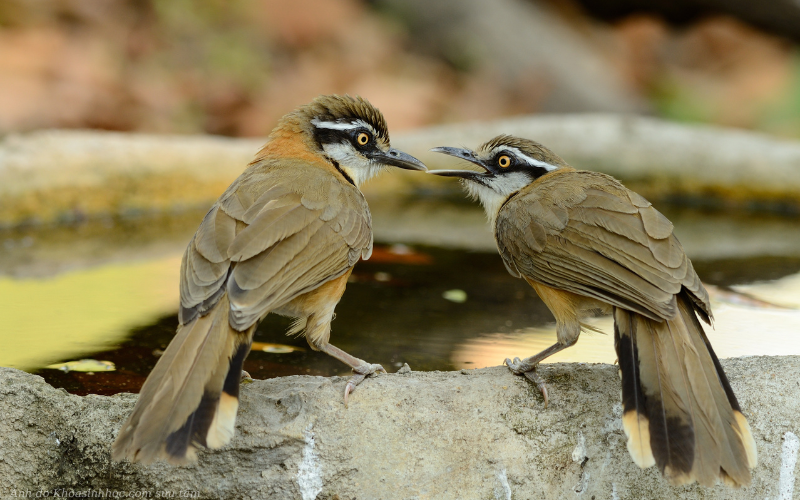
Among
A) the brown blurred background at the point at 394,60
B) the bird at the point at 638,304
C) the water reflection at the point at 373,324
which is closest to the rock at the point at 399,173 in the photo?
the water reflection at the point at 373,324

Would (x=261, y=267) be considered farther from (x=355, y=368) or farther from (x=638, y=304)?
(x=638, y=304)

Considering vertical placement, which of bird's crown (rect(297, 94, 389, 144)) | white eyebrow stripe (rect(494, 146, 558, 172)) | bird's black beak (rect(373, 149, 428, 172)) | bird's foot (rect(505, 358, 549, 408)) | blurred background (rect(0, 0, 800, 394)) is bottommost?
blurred background (rect(0, 0, 800, 394))

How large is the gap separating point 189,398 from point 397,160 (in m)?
2.46

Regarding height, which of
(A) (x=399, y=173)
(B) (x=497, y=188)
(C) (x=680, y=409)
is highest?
(B) (x=497, y=188)

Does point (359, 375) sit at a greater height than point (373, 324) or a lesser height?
greater

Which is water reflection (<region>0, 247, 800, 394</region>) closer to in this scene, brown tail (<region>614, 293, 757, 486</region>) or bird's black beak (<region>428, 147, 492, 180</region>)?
bird's black beak (<region>428, 147, 492, 180</region>)

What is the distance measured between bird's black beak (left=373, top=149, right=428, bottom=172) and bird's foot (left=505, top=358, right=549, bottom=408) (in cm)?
170

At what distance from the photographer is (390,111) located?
39.5ft

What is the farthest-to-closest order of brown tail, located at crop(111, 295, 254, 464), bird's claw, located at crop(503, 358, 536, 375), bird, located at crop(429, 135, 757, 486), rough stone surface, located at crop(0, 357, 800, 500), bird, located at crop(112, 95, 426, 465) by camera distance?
bird's claw, located at crop(503, 358, 536, 375) → rough stone surface, located at crop(0, 357, 800, 500) → bird, located at crop(429, 135, 757, 486) → bird, located at crop(112, 95, 426, 465) → brown tail, located at crop(111, 295, 254, 464)

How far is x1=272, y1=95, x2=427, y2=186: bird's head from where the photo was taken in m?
5.03

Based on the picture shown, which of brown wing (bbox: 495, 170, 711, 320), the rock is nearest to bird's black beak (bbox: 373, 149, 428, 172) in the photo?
brown wing (bbox: 495, 170, 711, 320)

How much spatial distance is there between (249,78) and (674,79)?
7541 millimetres

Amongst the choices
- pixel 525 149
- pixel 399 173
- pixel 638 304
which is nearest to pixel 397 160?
pixel 525 149

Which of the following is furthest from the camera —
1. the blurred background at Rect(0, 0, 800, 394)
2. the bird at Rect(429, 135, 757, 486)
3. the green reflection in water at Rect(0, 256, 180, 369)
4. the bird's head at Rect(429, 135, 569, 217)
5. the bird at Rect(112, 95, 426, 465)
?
the bird's head at Rect(429, 135, 569, 217)
